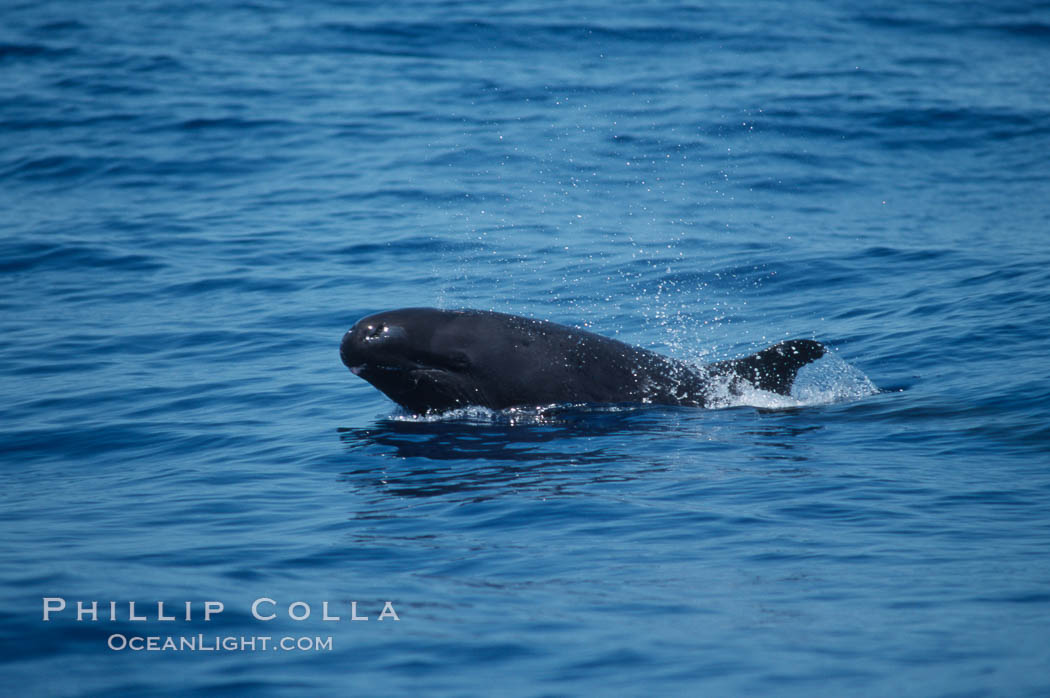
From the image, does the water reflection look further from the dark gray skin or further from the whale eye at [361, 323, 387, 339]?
the whale eye at [361, 323, 387, 339]

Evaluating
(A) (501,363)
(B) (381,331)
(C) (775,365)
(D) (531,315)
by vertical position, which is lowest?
(D) (531,315)

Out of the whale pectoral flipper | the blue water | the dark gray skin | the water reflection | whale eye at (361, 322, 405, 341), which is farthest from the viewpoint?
the whale pectoral flipper

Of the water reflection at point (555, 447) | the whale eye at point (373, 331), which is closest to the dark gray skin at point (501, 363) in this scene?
the whale eye at point (373, 331)

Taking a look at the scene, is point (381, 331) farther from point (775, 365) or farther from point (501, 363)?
point (775, 365)

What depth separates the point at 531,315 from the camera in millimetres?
17391

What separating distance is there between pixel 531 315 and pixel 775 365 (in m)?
5.37

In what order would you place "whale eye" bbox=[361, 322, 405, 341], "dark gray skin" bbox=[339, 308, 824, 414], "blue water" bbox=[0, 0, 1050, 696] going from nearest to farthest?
"blue water" bbox=[0, 0, 1050, 696], "whale eye" bbox=[361, 322, 405, 341], "dark gray skin" bbox=[339, 308, 824, 414]

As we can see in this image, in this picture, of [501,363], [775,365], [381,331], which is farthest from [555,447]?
[775,365]

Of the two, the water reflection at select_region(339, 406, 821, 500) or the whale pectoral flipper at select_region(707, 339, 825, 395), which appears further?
the whale pectoral flipper at select_region(707, 339, 825, 395)

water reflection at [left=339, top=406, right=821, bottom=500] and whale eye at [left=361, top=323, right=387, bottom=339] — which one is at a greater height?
whale eye at [left=361, top=323, right=387, bottom=339]

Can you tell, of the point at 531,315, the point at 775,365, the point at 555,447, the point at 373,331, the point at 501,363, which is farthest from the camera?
the point at 531,315

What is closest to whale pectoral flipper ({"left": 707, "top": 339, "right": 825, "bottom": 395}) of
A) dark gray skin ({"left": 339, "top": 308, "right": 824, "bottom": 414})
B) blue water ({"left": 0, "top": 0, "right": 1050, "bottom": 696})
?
dark gray skin ({"left": 339, "top": 308, "right": 824, "bottom": 414})

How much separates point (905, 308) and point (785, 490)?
8021 millimetres

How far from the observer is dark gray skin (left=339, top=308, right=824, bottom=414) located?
463 inches
